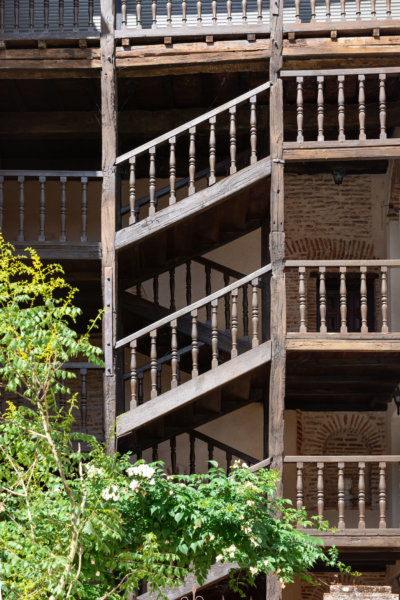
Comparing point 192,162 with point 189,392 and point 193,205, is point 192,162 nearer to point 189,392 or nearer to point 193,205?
point 193,205

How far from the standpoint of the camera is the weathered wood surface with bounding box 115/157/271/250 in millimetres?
12031

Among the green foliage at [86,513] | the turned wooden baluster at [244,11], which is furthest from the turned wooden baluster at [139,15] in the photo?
the green foliage at [86,513]

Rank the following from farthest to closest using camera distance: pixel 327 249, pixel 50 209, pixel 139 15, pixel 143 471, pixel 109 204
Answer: pixel 327 249 → pixel 50 209 → pixel 139 15 → pixel 109 204 → pixel 143 471

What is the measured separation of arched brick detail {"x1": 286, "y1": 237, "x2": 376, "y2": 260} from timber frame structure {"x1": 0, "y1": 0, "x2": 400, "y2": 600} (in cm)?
95

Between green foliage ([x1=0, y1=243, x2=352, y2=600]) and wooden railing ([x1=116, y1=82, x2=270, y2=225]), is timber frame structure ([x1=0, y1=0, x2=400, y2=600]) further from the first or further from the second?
green foliage ([x1=0, y1=243, x2=352, y2=600])

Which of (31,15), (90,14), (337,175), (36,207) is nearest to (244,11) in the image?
(90,14)

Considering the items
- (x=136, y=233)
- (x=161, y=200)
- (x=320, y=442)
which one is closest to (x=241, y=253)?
(x=161, y=200)

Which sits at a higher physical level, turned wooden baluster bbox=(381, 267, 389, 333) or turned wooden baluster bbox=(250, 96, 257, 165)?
turned wooden baluster bbox=(250, 96, 257, 165)

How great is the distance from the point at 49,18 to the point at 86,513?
23.6 ft

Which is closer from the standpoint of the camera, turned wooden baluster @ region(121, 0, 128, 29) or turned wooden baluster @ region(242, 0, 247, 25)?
turned wooden baluster @ region(242, 0, 247, 25)

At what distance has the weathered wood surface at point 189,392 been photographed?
11648 mm

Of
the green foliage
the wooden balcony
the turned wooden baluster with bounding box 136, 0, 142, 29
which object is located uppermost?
the turned wooden baluster with bounding box 136, 0, 142, 29

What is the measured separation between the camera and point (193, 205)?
476 inches

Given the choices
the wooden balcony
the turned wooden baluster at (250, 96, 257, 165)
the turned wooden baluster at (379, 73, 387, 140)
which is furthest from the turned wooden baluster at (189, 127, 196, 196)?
the wooden balcony
